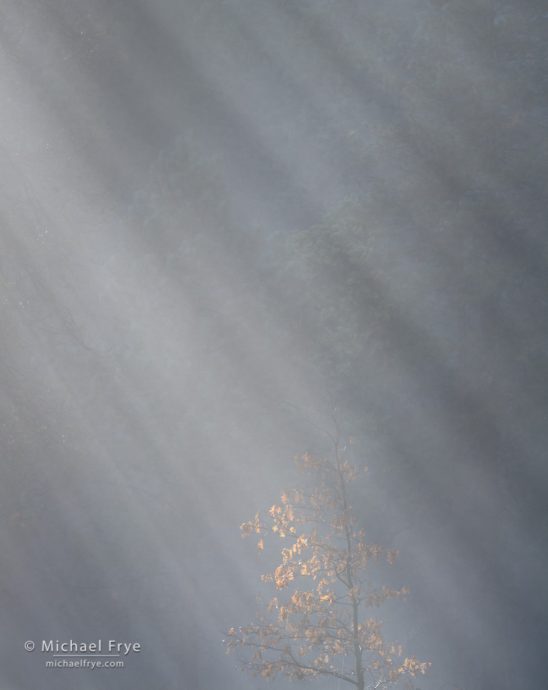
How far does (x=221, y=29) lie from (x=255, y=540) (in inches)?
447

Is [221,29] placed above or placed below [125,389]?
above

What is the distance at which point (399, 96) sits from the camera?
48.5 ft

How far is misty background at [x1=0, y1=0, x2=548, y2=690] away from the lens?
12.4 m

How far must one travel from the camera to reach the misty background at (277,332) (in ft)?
40.5

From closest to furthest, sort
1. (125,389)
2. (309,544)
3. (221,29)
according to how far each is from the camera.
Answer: (309,544)
(125,389)
(221,29)

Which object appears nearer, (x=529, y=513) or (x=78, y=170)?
(x=529, y=513)

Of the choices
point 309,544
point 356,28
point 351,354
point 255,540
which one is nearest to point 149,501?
point 255,540

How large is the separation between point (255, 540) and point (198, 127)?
919 centimetres

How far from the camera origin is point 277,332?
13.9m

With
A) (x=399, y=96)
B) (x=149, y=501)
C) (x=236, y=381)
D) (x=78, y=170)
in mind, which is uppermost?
(x=78, y=170)

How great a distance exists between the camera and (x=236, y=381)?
14.0 meters

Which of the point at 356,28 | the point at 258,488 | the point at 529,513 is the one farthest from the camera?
the point at 356,28

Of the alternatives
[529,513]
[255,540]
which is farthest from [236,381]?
[529,513]

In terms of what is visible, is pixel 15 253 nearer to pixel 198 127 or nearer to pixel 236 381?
pixel 198 127
